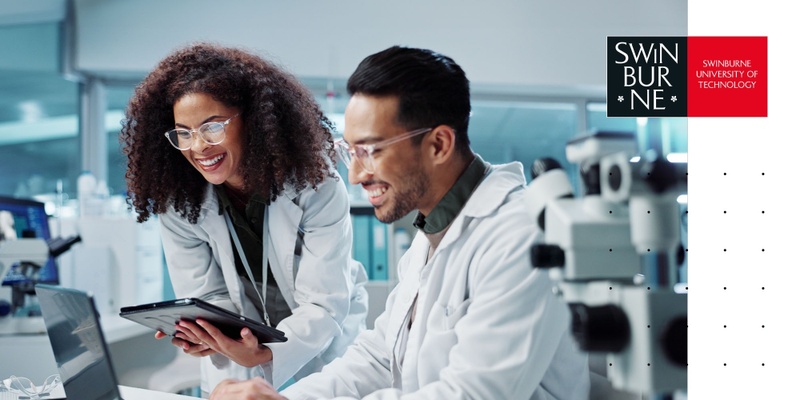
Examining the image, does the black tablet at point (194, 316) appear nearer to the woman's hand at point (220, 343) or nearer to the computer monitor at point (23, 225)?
the woman's hand at point (220, 343)

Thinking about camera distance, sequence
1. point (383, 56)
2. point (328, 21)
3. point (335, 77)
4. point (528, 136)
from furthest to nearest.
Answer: point (528, 136)
point (335, 77)
point (328, 21)
point (383, 56)

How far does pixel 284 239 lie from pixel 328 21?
1.44m

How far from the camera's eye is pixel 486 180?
116 centimetres

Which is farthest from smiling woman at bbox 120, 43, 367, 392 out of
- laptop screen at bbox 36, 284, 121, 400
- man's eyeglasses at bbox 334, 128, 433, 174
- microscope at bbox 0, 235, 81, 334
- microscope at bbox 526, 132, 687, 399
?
microscope at bbox 526, 132, 687, 399

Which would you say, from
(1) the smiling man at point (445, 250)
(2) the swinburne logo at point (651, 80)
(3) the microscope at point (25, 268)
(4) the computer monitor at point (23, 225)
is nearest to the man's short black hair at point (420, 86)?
(1) the smiling man at point (445, 250)

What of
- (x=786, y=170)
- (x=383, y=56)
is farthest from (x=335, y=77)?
(x=786, y=170)

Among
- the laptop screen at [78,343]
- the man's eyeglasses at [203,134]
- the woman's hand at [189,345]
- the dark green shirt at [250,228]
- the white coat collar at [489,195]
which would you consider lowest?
the woman's hand at [189,345]

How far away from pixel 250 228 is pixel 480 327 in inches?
34.5

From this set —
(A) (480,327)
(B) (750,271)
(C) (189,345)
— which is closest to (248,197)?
(C) (189,345)

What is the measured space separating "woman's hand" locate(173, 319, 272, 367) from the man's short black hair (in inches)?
22.0

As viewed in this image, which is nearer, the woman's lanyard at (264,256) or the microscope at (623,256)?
→ the microscope at (623,256)

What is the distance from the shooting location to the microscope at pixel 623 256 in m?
0.69

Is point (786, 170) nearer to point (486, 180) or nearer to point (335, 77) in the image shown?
point (486, 180)

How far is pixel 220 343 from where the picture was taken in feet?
4.59
